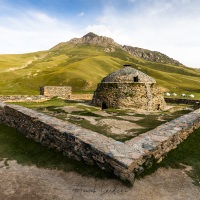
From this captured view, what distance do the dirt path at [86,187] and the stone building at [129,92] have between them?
1575 cm

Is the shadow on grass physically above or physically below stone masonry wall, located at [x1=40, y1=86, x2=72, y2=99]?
above

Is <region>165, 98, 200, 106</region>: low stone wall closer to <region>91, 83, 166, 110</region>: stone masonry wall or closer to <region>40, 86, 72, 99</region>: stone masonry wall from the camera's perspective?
<region>91, 83, 166, 110</region>: stone masonry wall

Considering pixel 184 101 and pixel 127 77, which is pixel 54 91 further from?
pixel 184 101

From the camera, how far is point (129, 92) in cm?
2339

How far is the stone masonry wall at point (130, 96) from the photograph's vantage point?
2314cm

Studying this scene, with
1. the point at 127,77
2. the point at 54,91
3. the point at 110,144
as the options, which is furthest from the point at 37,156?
the point at 54,91

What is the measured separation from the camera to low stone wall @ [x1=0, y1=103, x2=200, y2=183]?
6.59 m

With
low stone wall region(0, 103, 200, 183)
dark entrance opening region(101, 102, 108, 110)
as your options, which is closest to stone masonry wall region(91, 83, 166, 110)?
dark entrance opening region(101, 102, 108, 110)

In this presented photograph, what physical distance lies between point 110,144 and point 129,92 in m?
16.4

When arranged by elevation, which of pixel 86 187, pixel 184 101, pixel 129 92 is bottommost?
pixel 184 101

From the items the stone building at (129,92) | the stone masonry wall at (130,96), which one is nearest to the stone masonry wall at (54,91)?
the stone building at (129,92)

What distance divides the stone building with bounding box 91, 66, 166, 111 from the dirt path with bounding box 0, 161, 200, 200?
1575cm

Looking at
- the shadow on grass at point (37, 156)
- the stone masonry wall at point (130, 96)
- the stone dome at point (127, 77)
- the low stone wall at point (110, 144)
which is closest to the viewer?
the low stone wall at point (110, 144)

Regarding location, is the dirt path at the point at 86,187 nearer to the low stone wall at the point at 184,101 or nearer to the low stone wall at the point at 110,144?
the low stone wall at the point at 110,144
